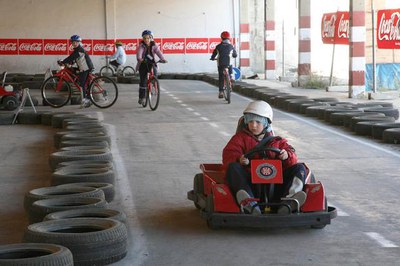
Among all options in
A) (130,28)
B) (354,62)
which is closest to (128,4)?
(130,28)

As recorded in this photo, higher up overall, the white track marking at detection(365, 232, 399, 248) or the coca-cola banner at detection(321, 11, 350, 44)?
the coca-cola banner at detection(321, 11, 350, 44)

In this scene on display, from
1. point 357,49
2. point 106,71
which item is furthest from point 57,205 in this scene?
point 106,71

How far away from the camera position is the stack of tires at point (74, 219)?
4875 mm

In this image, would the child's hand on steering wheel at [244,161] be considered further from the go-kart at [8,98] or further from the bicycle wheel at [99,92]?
the go-kart at [8,98]

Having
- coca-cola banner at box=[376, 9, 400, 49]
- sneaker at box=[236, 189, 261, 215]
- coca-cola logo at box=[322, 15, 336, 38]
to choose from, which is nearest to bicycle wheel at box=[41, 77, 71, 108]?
coca-cola banner at box=[376, 9, 400, 49]

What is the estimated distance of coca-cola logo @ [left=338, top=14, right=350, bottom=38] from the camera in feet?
74.9

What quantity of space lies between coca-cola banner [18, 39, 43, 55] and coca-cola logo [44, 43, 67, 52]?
25 centimetres

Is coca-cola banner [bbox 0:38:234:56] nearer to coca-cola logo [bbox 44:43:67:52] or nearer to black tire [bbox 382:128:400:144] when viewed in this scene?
coca-cola logo [bbox 44:43:67:52]

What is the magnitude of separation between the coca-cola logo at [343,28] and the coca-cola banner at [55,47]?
47.3 feet

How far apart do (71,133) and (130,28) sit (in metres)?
23.9

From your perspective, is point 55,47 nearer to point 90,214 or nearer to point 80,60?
point 80,60

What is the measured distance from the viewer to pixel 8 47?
111ft

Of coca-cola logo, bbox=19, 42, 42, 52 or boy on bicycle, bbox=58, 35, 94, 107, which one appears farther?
coca-cola logo, bbox=19, 42, 42, 52

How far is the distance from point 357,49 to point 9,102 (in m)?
8.13
